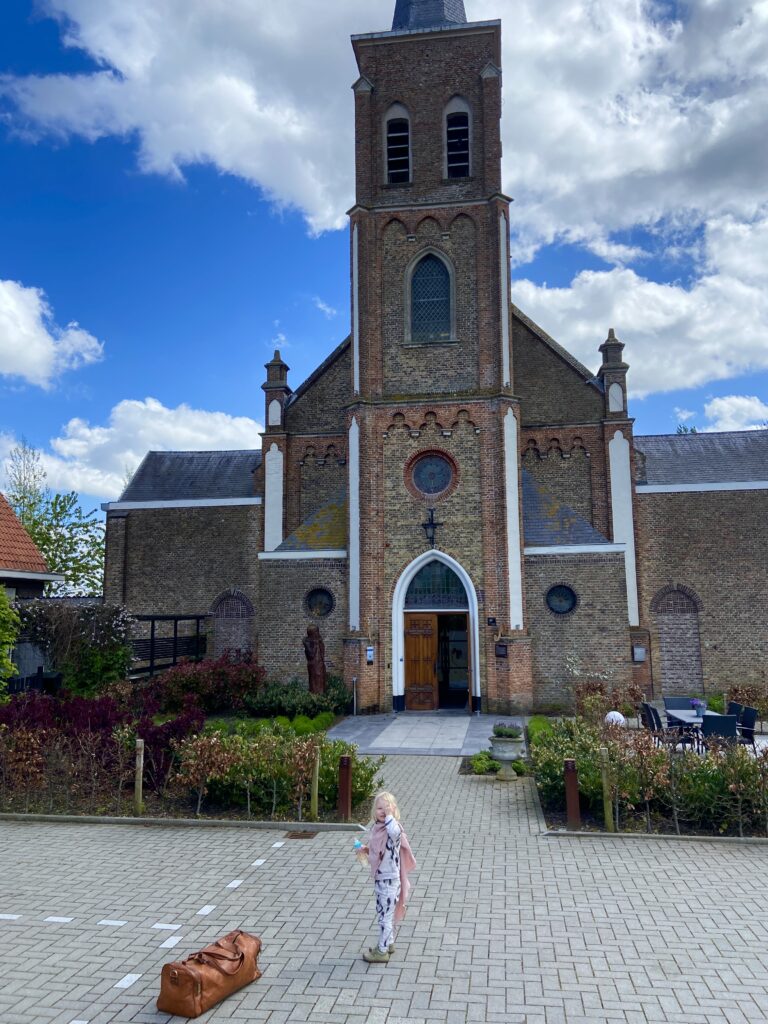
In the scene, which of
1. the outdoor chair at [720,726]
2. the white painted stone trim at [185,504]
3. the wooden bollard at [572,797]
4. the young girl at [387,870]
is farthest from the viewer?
the white painted stone trim at [185,504]

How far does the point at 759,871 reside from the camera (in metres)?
7.59

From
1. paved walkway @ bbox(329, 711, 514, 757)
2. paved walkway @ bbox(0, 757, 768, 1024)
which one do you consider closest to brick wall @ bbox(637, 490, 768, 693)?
paved walkway @ bbox(329, 711, 514, 757)

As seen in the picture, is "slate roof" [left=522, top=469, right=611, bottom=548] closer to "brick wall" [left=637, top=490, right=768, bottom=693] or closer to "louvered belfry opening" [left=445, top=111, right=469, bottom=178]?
"brick wall" [left=637, top=490, right=768, bottom=693]

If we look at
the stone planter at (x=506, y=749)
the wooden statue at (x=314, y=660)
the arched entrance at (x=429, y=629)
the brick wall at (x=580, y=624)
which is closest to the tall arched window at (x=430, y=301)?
the arched entrance at (x=429, y=629)

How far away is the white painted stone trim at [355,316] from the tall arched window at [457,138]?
3.49 m

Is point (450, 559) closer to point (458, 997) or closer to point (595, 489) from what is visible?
point (595, 489)

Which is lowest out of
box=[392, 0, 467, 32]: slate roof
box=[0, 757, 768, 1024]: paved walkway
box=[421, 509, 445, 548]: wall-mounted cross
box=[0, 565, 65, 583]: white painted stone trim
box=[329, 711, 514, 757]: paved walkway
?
box=[0, 757, 768, 1024]: paved walkway

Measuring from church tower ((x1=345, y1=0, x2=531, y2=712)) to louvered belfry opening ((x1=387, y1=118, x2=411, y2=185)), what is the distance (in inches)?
1.6

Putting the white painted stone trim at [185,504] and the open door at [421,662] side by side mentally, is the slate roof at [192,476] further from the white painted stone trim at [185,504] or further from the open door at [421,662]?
the open door at [421,662]

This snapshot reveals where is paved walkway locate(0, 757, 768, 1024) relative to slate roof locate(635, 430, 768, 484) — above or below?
below

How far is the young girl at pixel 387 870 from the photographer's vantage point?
5672 millimetres

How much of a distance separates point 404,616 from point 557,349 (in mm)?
10083

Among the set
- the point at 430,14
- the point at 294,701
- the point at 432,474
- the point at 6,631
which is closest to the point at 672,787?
the point at 294,701

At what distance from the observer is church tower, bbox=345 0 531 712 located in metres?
19.3
